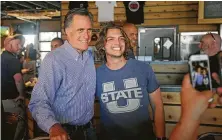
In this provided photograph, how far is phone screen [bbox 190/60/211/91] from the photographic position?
95 cm

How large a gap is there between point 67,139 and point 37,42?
17.1 m

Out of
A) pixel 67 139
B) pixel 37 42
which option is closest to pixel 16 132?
pixel 67 139

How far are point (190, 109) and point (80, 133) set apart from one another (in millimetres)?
1381

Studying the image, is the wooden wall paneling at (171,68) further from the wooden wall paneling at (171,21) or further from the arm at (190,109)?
the arm at (190,109)

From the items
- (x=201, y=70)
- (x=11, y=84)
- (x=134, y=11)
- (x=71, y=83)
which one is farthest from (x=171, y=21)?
(x=201, y=70)

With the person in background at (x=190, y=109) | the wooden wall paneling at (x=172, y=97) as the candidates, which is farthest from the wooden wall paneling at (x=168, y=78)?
the person in background at (x=190, y=109)

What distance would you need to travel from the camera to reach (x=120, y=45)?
229cm

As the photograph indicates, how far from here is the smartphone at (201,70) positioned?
980 millimetres

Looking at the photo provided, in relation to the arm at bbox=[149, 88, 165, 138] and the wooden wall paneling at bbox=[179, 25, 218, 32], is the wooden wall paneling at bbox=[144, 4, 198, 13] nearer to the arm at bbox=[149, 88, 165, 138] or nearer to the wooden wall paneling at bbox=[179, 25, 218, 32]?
the wooden wall paneling at bbox=[179, 25, 218, 32]

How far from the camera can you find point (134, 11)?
6887 millimetres

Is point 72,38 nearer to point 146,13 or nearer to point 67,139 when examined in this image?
point 67,139

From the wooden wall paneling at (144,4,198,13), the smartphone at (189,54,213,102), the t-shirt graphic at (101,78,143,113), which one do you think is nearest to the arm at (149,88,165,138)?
the t-shirt graphic at (101,78,143,113)

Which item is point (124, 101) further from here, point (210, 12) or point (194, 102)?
point (210, 12)

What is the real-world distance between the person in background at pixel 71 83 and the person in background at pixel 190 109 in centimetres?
102
